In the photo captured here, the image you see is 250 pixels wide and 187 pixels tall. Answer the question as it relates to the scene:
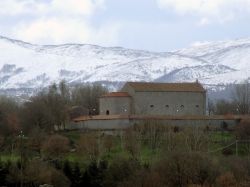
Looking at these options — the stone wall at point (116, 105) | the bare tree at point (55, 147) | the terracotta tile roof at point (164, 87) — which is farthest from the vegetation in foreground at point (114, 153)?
the terracotta tile roof at point (164, 87)

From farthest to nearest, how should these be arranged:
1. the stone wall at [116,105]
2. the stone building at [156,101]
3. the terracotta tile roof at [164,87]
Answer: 1. the terracotta tile roof at [164,87]
2. the stone building at [156,101]
3. the stone wall at [116,105]

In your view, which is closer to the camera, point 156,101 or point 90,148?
point 90,148

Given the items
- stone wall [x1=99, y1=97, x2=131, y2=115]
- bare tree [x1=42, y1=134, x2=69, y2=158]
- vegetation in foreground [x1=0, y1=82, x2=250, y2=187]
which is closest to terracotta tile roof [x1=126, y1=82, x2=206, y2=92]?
stone wall [x1=99, y1=97, x2=131, y2=115]

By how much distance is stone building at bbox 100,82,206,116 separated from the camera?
85.1 m

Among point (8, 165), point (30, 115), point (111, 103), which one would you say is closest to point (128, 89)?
point (111, 103)

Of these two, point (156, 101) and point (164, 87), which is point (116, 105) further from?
point (164, 87)

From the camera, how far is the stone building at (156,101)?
279 feet

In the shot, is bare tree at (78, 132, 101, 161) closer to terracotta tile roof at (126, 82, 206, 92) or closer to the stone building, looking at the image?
the stone building

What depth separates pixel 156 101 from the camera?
85562 millimetres

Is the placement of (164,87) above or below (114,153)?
above

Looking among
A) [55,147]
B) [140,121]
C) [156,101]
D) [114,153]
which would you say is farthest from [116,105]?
[55,147]

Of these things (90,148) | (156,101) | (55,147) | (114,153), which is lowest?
(114,153)

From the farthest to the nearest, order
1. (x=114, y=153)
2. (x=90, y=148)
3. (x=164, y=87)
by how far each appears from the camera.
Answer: (x=164, y=87)
(x=114, y=153)
(x=90, y=148)

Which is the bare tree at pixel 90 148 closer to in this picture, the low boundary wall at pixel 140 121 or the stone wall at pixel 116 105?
the low boundary wall at pixel 140 121
